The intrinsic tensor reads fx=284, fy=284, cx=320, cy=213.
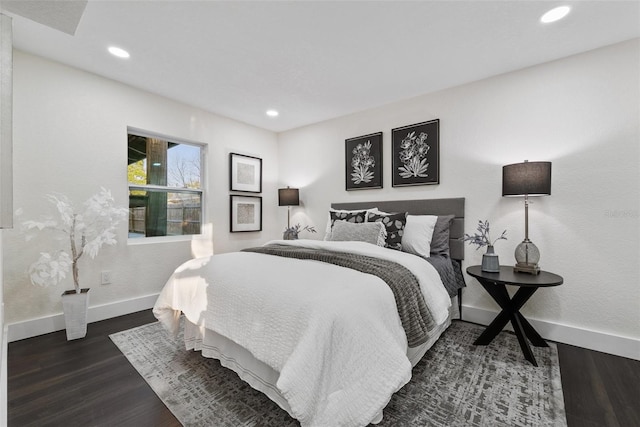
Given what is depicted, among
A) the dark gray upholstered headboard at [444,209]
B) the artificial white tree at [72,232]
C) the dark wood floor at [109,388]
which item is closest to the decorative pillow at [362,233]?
the dark gray upholstered headboard at [444,209]

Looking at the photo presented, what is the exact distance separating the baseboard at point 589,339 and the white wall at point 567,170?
0.6 inches

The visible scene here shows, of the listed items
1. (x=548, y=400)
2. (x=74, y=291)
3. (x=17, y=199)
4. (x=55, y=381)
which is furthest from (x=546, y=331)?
(x=17, y=199)

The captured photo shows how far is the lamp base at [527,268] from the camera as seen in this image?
7.39 ft

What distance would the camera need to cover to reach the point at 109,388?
177 cm

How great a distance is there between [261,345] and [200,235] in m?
2.65

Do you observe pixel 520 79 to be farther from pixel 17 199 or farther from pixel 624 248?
pixel 17 199

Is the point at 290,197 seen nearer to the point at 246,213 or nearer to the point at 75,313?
the point at 246,213

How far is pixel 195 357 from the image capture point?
2.12 m

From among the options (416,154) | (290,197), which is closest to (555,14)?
(416,154)

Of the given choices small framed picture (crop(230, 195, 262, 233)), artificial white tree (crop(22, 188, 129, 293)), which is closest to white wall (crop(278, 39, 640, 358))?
small framed picture (crop(230, 195, 262, 233))

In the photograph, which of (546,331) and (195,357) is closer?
Answer: (195,357)

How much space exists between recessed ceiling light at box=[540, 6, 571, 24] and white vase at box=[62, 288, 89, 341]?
4.19 m

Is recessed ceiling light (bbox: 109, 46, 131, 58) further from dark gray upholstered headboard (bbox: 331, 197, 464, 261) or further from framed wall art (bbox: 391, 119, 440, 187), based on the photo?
dark gray upholstered headboard (bbox: 331, 197, 464, 261)

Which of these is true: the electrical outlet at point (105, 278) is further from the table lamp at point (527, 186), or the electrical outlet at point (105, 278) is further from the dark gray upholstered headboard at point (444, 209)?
the table lamp at point (527, 186)
